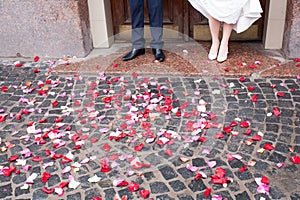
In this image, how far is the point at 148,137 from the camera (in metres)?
2.92

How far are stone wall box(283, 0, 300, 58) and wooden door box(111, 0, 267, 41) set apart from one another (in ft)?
1.45

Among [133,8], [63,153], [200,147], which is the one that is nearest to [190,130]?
[200,147]

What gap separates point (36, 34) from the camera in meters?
4.31

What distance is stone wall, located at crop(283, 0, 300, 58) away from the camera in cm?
379

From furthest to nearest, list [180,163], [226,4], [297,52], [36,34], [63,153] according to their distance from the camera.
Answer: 1. [36,34]
2. [297,52]
3. [226,4]
4. [63,153]
5. [180,163]

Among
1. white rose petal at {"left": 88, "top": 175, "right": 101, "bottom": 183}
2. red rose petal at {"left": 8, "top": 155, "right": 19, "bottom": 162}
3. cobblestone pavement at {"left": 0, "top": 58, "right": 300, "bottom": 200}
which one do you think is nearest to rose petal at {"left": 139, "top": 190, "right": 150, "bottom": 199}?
cobblestone pavement at {"left": 0, "top": 58, "right": 300, "bottom": 200}

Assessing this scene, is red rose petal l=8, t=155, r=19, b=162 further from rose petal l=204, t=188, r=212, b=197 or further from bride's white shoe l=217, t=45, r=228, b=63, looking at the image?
bride's white shoe l=217, t=45, r=228, b=63

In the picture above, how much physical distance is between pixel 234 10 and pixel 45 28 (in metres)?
1.98

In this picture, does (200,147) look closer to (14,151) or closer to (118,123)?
(118,123)

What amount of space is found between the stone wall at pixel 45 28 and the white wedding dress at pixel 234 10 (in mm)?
1298

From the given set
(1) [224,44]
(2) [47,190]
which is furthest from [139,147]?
(1) [224,44]

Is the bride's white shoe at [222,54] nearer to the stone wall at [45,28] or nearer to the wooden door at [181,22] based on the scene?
the wooden door at [181,22]

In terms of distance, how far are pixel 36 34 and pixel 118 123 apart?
1.79m

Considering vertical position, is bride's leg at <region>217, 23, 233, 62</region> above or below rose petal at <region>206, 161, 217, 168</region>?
above
